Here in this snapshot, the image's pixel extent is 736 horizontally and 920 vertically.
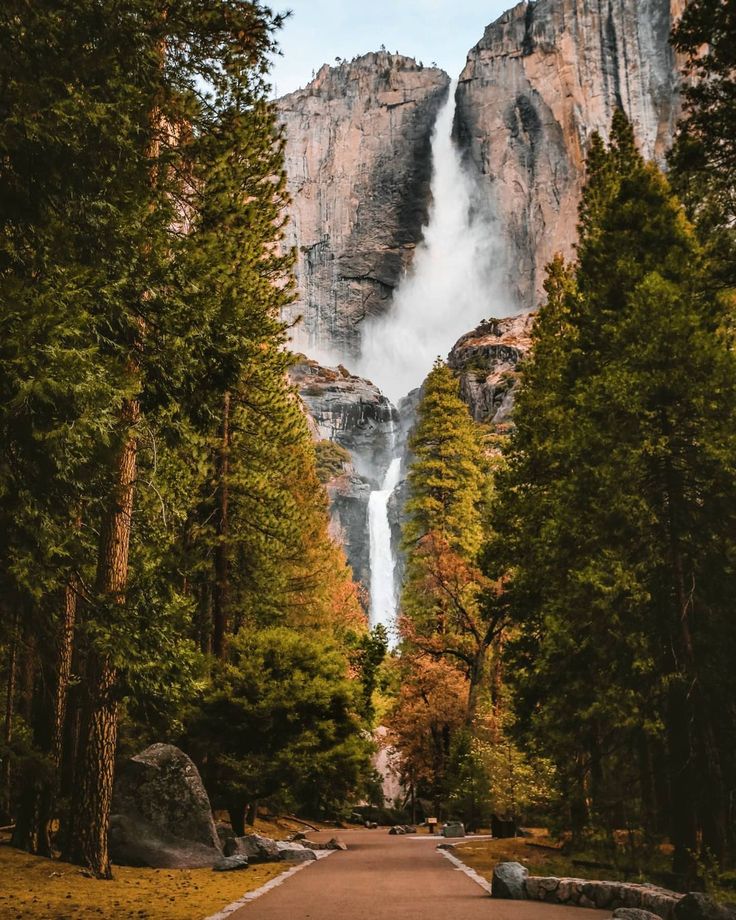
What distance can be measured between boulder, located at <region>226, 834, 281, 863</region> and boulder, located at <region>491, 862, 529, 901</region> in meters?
5.76

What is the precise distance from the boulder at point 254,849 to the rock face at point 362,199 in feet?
369

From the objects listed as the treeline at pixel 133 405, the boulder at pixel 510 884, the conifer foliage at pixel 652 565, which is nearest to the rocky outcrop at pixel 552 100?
the conifer foliage at pixel 652 565

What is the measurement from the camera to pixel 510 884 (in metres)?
10.0

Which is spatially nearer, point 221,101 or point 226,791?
point 221,101

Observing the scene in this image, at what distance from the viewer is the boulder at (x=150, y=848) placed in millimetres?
12180

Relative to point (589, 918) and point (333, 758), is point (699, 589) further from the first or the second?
point (333, 758)

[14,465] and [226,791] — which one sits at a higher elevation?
[14,465]

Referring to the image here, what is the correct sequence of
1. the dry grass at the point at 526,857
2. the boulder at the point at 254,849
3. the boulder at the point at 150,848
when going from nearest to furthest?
the boulder at the point at 150,848
the dry grass at the point at 526,857
the boulder at the point at 254,849

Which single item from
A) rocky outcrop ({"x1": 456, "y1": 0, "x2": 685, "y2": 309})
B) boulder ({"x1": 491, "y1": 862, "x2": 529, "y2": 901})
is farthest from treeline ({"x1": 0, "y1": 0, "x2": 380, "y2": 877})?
rocky outcrop ({"x1": 456, "y1": 0, "x2": 685, "y2": 309})

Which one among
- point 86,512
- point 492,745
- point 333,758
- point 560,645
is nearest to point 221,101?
point 86,512

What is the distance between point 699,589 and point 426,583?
1890 cm

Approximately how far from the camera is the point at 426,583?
30906 mm

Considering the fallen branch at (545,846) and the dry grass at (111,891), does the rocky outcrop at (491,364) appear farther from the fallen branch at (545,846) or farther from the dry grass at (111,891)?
the dry grass at (111,891)

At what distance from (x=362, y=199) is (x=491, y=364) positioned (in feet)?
176
